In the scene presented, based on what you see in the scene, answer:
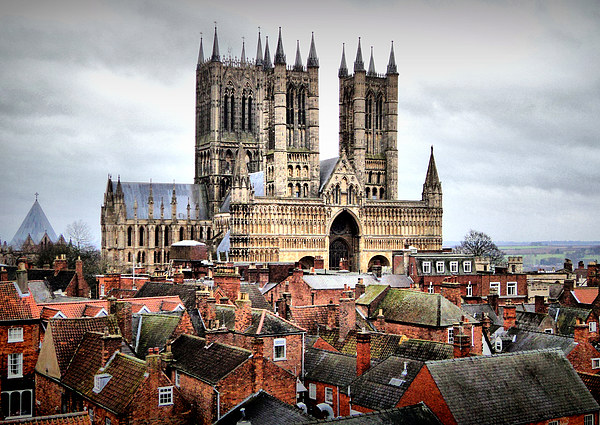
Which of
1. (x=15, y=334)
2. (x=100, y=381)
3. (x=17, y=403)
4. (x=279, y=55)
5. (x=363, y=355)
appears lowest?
(x=17, y=403)

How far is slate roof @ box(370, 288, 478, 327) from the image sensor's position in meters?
43.8

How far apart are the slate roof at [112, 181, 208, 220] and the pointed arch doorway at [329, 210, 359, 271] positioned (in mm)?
24589

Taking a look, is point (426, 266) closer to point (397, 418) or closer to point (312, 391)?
point (312, 391)

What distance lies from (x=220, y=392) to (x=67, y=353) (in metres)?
9.12

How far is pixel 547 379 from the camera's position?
3219 cm

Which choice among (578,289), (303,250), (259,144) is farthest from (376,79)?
(578,289)

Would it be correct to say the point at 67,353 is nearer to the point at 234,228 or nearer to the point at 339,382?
the point at 339,382

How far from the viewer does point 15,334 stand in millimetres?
38062

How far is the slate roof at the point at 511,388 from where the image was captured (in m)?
29.2

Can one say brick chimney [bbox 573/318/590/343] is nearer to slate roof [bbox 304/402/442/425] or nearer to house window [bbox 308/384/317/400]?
house window [bbox 308/384/317/400]

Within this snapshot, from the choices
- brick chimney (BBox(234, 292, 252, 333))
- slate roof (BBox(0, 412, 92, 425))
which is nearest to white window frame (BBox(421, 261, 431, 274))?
brick chimney (BBox(234, 292, 252, 333))

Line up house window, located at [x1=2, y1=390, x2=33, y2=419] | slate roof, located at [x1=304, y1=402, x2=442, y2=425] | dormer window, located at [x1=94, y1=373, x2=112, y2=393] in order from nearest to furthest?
slate roof, located at [x1=304, y1=402, x2=442, y2=425] < dormer window, located at [x1=94, y1=373, x2=112, y2=393] < house window, located at [x1=2, y1=390, x2=33, y2=419]

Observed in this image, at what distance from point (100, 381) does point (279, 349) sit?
8.77 m

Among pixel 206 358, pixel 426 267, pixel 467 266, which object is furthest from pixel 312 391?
pixel 467 266
